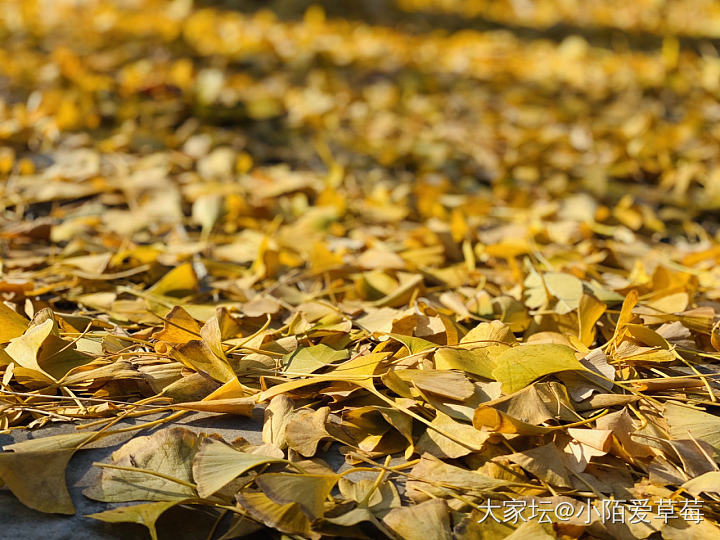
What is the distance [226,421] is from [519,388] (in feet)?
0.97

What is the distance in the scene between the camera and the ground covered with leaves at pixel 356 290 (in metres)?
0.61

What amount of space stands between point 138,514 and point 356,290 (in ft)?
1.54

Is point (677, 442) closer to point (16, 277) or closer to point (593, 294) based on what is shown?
point (593, 294)

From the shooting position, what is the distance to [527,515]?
59cm

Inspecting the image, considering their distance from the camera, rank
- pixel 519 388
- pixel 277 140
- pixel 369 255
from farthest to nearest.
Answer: pixel 277 140 < pixel 369 255 < pixel 519 388

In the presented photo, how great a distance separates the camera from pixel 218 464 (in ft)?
1.98

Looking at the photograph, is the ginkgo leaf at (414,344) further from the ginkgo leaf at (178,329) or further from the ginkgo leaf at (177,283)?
the ginkgo leaf at (177,283)

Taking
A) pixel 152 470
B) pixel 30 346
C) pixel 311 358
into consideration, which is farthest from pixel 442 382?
pixel 30 346

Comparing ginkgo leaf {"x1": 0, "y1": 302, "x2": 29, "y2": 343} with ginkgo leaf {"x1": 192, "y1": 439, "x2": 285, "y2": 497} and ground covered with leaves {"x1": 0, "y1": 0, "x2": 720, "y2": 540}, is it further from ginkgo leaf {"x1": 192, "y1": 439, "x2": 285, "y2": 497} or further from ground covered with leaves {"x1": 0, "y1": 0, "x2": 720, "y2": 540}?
ginkgo leaf {"x1": 192, "y1": 439, "x2": 285, "y2": 497}

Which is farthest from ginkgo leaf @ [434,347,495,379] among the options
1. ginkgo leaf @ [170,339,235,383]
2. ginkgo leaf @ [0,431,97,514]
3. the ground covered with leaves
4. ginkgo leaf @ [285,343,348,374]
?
ginkgo leaf @ [0,431,97,514]

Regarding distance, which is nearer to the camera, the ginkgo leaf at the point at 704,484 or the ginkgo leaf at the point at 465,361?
the ginkgo leaf at the point at 704,484


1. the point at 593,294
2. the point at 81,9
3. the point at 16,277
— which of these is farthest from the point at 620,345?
the point at 81,9

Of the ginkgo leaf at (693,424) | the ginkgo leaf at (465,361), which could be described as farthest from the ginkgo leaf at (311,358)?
the ginkgo leaf at (693,424)

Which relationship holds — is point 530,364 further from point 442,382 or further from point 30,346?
point 30,346
